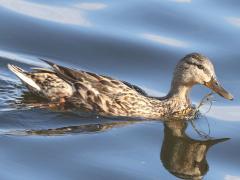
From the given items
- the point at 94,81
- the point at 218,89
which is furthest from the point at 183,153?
the point at 94,81

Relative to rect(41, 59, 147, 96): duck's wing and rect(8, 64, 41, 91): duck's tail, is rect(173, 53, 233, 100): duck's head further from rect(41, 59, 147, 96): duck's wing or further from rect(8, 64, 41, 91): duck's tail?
rect(8, 64, 41, 91): duck's tail

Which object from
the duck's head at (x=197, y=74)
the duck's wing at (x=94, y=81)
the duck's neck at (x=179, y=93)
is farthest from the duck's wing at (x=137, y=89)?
the duck's head at (x=197, y=74)

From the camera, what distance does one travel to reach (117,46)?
14.5 metres

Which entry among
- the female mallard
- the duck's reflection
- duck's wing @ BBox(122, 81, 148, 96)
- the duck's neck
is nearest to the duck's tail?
the female mallard

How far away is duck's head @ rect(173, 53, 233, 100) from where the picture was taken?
12.2 meters

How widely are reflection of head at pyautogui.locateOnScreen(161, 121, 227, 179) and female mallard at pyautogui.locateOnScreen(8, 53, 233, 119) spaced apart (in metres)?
0.39

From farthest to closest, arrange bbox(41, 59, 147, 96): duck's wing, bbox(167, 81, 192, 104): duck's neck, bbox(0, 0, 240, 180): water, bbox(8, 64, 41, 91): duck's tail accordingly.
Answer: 1. bbox(167, 81, 192, 104): duck's neck
2. bbox(8, 64, 41, 91): duck's tail
3. bbox(41, 59, 147, 96): duck's wing
4. bbox(0, 0, 240, 180): water

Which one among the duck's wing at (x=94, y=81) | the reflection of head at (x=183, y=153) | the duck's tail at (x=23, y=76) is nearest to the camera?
the reflection of head at (x=183, y=153)

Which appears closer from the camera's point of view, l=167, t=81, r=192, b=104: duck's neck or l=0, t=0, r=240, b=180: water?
l=0, t=0, r=240, b=180: water

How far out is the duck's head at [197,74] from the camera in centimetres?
1221

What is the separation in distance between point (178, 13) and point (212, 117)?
3.76 meters

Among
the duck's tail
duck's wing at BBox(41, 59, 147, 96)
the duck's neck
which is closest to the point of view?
duck's wing at BBox(41, 59, 147, 96)

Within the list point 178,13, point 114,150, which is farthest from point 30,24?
point 114,150

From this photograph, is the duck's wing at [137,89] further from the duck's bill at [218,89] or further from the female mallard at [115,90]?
the duck's bill at [218,89]
